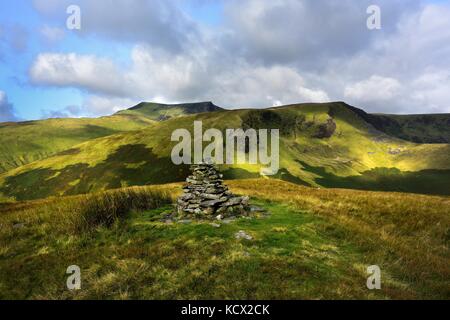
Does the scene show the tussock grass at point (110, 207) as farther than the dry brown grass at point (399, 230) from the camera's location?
Yes

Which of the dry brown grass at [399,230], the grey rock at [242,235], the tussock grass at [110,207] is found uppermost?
the tussock grass at [110,207]

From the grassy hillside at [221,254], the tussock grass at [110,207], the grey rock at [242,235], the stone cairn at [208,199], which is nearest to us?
the grassy hillside at [221,254]

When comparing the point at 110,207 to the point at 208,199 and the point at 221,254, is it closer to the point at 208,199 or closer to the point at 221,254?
the point at 208,199

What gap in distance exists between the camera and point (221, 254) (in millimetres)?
13969

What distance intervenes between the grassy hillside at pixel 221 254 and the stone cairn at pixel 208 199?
5.62 ft

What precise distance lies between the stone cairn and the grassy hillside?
1713mm

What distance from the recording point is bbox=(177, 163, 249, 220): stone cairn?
2127 centimetres

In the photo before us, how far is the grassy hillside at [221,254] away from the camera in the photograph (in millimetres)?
11289

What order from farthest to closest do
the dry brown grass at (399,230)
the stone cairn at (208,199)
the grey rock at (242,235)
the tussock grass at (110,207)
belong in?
the stone cairn at (208,199) → the tussock grass at (110,207) → the grey rock at (242,235) → the dry brown grass at (399,230)
